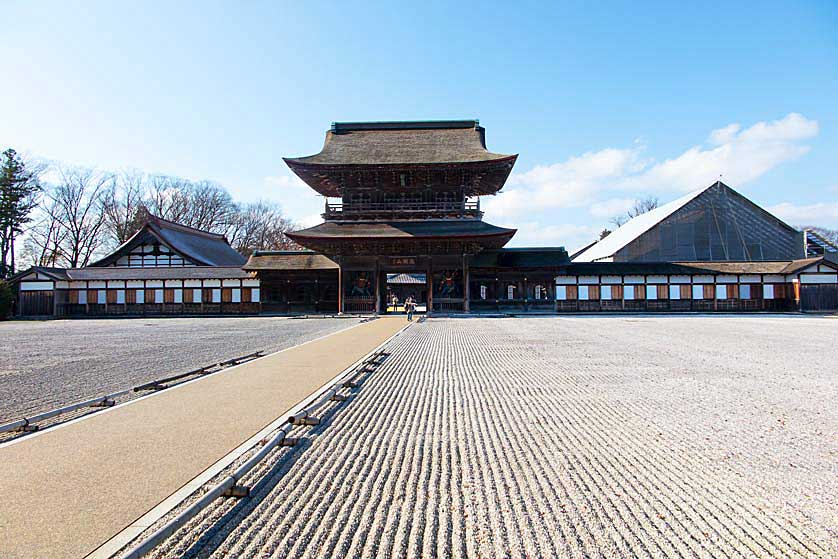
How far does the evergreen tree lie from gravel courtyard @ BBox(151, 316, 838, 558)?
46578 mm

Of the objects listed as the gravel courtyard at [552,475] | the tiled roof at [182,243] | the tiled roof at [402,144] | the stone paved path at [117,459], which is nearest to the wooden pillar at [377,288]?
the tiled roof at [402,144]

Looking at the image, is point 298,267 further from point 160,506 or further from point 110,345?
point 160,506

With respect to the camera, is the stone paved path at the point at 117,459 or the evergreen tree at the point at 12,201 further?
the evergreen tree at the point at 12,201

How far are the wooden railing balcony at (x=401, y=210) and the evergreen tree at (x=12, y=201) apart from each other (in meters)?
29.7

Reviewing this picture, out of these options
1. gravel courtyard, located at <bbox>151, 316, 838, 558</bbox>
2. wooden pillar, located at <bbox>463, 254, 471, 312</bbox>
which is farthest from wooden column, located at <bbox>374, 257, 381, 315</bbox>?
gravel courtyard, located at <bbox>151, 316, 838, 558</bbox>

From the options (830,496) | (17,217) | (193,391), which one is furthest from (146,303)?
(830,496)

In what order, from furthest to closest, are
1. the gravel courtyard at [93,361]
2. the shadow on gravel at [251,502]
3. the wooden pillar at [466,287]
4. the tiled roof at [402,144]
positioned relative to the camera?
the tiled roof at [402,144] < the wooden pillar at [466,287] < the gravel courtyard at [93,361] < the shadow on gravel at [251,502]

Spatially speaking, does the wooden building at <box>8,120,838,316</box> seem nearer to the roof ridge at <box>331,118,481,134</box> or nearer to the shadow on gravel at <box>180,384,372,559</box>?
the roof ridge at <box>331,118,481,134</box>

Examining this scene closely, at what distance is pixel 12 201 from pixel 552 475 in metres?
50.8

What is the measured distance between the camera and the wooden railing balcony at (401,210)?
29.0 meters

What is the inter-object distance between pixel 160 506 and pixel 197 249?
1527 inches

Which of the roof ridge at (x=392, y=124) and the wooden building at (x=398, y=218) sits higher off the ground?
the roof ridge at (x=392, y=124)

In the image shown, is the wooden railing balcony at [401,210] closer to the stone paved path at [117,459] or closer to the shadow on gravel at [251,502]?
the stone paved path at [117,459]

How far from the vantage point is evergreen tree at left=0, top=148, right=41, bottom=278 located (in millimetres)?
39750
